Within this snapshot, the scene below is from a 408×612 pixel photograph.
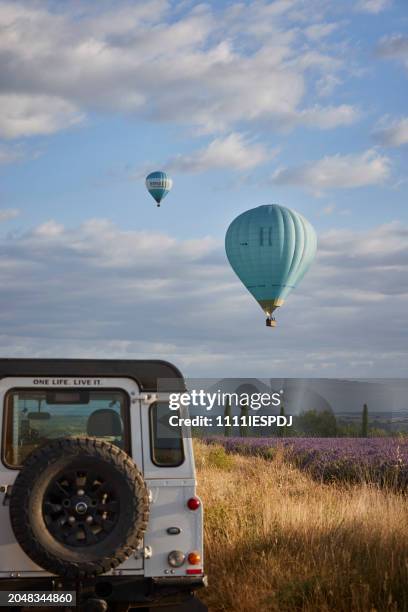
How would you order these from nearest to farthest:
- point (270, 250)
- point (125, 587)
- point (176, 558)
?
point (125, 587)
point (176, 558)
point (270, 250)

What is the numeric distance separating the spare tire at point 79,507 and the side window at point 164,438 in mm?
707

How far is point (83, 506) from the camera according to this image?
26.4ft

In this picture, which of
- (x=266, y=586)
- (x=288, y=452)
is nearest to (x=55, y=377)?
(x=266, y=586)

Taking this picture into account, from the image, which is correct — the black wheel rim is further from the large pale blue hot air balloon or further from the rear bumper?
the large pale blue hot air balloon

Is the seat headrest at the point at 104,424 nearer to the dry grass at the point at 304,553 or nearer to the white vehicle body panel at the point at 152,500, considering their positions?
the white vehicle body panel at the point at 152,500

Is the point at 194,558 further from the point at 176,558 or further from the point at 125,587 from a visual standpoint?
the point at 125,587

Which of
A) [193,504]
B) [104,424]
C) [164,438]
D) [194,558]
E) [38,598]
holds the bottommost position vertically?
[38,598]

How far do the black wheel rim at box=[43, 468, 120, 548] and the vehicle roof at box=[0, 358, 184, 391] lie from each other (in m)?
1.13

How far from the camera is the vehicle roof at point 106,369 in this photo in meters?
8.84

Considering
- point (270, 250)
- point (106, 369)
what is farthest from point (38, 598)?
point (270, 250)

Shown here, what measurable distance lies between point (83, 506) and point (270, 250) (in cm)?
4030

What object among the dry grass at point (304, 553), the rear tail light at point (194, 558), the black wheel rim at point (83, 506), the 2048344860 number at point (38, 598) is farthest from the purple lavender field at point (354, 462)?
the black wheel rim at point (83, 506)

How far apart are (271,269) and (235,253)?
6.82 feet

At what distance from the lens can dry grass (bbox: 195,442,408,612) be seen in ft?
31.9
